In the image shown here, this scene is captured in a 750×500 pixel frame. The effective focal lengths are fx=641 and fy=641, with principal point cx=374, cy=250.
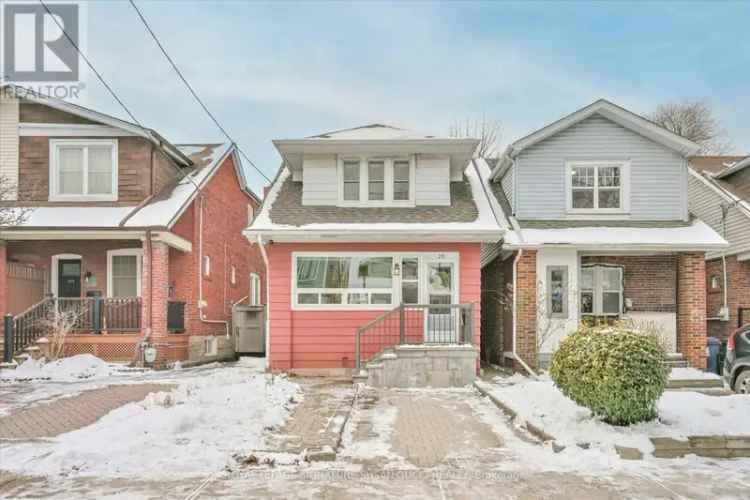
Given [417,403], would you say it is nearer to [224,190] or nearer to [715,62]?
[224,190]

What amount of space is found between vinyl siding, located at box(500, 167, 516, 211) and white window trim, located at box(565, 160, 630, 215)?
1.33 metres

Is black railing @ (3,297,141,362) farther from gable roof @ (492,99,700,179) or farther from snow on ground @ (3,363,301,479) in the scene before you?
gable roof @ (492,99,700,179)

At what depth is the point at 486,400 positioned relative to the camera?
1116 cm

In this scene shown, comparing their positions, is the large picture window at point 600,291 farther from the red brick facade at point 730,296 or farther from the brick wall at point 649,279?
the red brick facade at point 730,296

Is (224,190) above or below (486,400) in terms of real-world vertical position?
above

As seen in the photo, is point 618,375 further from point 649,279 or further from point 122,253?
point 122,253

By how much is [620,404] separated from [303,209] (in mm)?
9591

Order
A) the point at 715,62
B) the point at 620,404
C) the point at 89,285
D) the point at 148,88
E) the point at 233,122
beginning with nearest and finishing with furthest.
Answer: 1. the point at 620,404
2. the point at 148,88
3. the point at 89,285
4. the point at 233,122
5. the point at 715,62

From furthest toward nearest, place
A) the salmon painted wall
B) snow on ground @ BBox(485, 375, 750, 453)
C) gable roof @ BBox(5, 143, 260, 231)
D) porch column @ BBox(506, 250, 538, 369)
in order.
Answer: gable roof @ BBox(5, 143, 260, 231) < porch column @ BBox(506, 250, 538, 369) < the salmon painted wall < snow on ground @ BBox(485, 375, 750, 453)

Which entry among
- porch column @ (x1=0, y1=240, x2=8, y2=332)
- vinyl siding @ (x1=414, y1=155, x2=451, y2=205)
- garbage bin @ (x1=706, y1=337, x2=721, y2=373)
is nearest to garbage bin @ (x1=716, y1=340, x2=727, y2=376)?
garbage bin @ (x1=706, y1=337, x2=721, y2=373)

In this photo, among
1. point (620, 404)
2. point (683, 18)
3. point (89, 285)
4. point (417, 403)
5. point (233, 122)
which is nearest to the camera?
point (620, 404)

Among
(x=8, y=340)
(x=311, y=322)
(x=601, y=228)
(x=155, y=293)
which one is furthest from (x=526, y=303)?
(x=8, y=340)

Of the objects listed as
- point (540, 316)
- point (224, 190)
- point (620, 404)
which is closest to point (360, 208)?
point (540, 316)

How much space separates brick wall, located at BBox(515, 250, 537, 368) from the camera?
15047 mm
